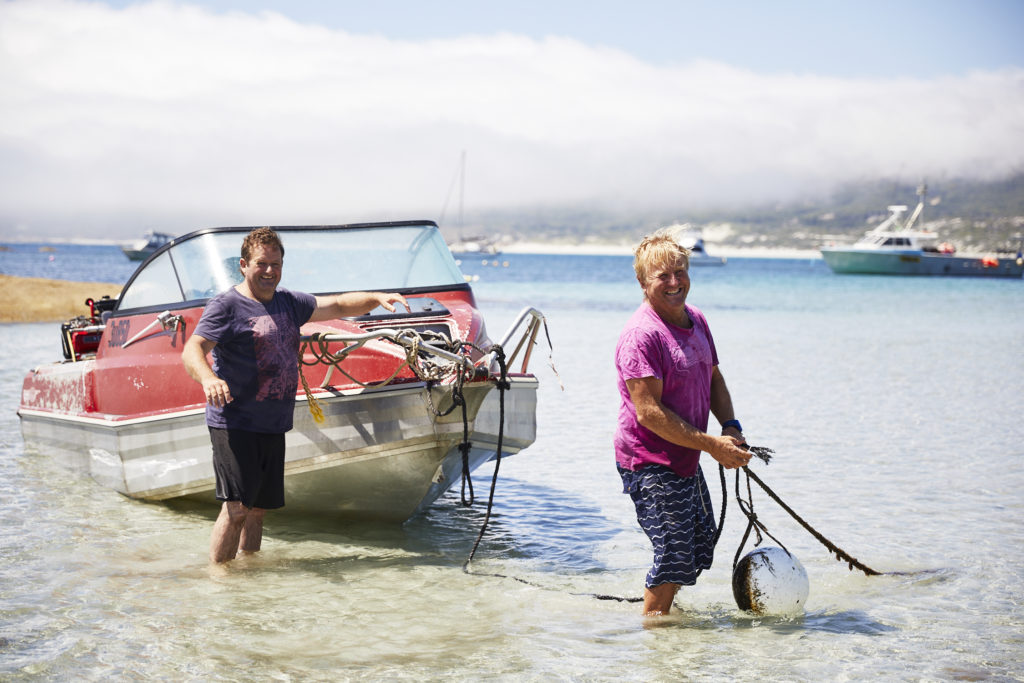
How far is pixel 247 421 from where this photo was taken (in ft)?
20.0

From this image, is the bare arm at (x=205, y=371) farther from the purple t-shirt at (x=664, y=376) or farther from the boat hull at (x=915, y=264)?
the boat hull at (x=915, y=264)

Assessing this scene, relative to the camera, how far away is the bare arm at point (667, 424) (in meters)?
4.88


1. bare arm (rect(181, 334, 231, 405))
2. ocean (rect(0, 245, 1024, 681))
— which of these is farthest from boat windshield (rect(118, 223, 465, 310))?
bare arm (rect(181, 334, 231, 405))

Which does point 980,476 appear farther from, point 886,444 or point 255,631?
point 255,631

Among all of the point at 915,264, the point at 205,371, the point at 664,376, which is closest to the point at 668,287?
the point at 664,376

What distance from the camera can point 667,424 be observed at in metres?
4.89

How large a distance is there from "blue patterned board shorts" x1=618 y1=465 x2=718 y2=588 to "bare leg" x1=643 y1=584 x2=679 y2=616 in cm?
20

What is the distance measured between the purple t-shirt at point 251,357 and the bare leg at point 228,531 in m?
0.59

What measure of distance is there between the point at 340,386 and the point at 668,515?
2824 millimetres

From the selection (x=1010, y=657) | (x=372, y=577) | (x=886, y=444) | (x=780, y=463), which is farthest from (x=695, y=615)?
(x=886, y=444)

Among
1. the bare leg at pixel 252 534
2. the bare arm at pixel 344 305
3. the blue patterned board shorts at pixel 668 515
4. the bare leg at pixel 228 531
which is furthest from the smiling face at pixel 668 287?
the bare leg at pixel 252 534

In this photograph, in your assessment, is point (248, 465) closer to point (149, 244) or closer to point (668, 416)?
point (668, 416)

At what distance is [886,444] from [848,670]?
7.08m

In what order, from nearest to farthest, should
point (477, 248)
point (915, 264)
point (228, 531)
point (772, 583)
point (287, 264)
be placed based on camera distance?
point (772, 583), point (228, 531), point (287, 264), point (915, 264), point (477, 248)
